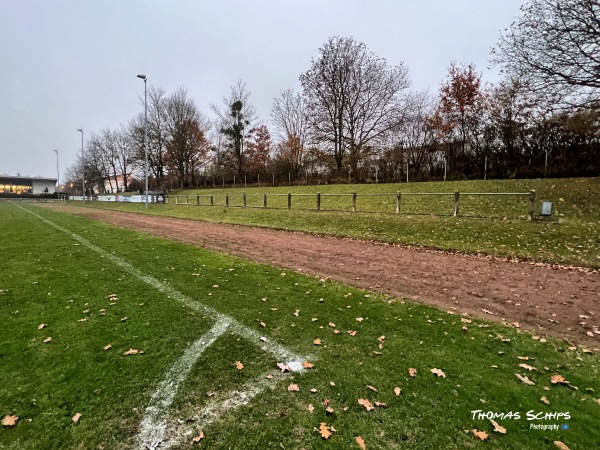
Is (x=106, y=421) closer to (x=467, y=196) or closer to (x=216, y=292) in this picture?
(x=216, y=292)

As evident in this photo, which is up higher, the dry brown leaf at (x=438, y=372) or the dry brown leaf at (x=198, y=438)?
the dry brown leaf at (x=438, y=372)

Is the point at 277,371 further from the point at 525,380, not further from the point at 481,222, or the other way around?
the point at 481,222

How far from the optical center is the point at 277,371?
3266 millimetres

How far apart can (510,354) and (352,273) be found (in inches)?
145

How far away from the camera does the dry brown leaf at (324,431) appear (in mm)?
2438

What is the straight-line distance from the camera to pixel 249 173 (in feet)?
151

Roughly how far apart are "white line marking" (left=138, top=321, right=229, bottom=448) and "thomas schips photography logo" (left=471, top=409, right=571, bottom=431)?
2566mm

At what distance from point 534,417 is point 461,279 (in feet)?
13.9

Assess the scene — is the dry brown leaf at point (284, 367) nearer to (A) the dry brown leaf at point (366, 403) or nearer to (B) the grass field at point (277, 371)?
(B) the grass field at point (277, 371)

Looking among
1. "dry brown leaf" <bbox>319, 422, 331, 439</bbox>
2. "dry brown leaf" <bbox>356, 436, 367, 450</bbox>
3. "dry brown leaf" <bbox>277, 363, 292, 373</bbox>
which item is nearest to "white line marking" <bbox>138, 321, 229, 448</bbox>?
"dry brown leaf" <bbox>277, 363, 292, 373</bbox>

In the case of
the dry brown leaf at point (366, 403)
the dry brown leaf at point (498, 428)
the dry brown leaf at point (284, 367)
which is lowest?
the dry brown leaf at point (498, 428)

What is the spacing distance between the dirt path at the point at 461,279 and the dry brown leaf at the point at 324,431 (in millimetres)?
3294

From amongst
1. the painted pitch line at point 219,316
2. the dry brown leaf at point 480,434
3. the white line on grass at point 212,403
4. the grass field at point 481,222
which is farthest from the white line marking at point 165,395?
the grass field at point 481,222

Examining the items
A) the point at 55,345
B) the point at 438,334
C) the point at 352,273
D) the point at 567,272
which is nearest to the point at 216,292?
the point at 55,345
